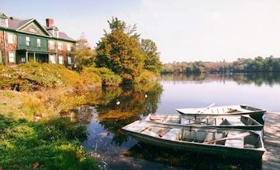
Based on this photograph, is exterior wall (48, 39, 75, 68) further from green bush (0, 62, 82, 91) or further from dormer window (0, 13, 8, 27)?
green bush (0, 62, 82, 91)

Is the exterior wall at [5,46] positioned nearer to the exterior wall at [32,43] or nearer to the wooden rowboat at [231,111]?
the exterior wall at [32,43]

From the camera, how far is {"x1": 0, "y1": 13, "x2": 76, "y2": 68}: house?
30.5 m

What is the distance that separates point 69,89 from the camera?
88.6ft

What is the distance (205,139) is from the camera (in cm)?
1082

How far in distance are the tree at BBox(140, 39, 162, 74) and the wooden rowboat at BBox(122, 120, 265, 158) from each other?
52.5 m

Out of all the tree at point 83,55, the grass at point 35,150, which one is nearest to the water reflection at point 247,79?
the tree at point 83,55

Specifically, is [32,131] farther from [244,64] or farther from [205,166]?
[244,64]

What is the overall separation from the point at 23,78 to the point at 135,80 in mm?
28199

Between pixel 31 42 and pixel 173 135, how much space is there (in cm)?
3218

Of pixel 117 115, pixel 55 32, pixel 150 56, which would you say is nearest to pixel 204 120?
pixel 117 115

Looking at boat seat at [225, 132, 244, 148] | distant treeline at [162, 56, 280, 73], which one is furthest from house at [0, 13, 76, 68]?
distant treeline at [162, 56, 280, 73]

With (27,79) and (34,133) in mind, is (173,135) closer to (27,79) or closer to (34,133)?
(34,133)

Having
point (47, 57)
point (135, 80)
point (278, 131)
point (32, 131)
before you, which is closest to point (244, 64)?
point (135, 80)

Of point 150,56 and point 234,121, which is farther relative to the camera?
point 150,56
